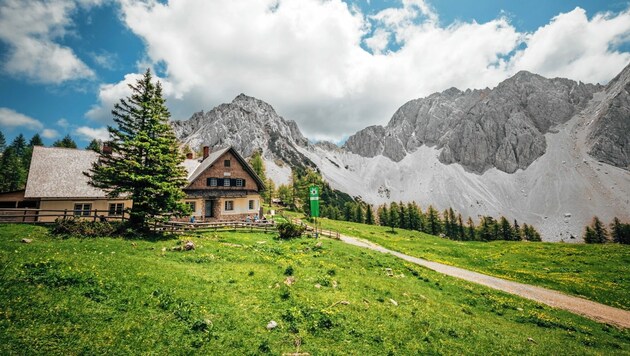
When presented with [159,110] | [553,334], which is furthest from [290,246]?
[553,334]

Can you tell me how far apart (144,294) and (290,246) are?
1663cm

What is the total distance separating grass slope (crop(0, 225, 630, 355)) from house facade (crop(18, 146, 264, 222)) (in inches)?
602

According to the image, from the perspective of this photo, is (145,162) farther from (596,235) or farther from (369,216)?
(596,235)

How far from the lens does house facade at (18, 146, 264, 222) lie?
1261 inches

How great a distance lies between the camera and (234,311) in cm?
1141

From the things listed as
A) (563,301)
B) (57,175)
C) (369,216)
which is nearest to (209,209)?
(57,175)

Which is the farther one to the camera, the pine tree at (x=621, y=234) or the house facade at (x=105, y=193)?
the pine tree at (x=621, y=234)

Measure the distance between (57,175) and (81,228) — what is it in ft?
61.1

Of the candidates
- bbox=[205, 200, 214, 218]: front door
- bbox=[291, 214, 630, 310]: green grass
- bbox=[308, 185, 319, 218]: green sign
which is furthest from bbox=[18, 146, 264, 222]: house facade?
bbox=[291, 214, 630, 310]: green grass

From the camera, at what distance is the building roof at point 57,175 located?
3170 cm

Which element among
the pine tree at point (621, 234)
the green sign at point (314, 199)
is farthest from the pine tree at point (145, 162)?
the pine tree at point (621, 234)

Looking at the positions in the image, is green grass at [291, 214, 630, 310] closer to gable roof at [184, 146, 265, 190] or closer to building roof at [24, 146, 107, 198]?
gable roof at [184, 146, 265, 190]

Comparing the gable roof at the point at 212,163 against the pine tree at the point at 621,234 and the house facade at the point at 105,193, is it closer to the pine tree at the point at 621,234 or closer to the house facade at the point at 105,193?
the house facade at the point at 105,193

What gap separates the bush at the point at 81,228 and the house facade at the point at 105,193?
12.6ft
